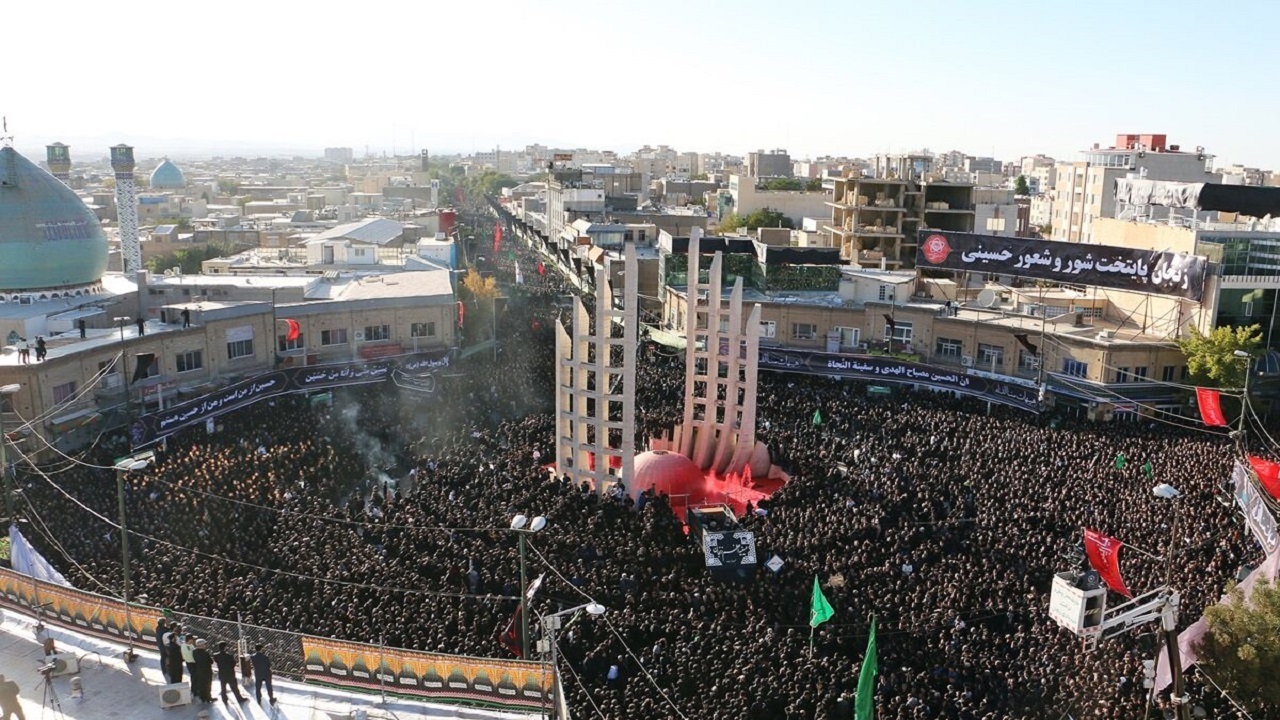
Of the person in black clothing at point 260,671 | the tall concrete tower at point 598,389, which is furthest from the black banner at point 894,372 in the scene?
the person in black clothing at point 260,671

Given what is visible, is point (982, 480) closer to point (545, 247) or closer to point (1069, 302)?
point (1069, 302)

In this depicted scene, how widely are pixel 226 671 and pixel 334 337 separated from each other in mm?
23178

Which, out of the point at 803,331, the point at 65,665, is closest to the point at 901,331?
the point at 803,331

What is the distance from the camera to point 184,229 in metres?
72.8

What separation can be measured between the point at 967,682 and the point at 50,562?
58.2ft

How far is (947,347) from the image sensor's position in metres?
37.3

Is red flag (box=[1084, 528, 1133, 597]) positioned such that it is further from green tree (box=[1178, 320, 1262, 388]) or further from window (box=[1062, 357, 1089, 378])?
window (box=[1062, 357, 1089, 378])

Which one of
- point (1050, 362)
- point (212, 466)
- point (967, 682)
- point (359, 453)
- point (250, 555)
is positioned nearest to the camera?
point (967, 682)

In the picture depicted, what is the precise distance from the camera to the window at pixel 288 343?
35.2 metres

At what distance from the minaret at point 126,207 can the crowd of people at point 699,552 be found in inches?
834

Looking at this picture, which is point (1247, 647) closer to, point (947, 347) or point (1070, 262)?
point (947, 347)

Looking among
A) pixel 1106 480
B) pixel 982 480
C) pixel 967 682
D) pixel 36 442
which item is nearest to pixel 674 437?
pixel 982 480

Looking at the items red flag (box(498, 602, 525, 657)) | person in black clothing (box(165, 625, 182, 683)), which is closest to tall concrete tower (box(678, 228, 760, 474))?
red flag (box(498, 602, 525, 657))

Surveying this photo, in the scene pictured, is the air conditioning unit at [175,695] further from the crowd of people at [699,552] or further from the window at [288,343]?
the window at [288,343]
